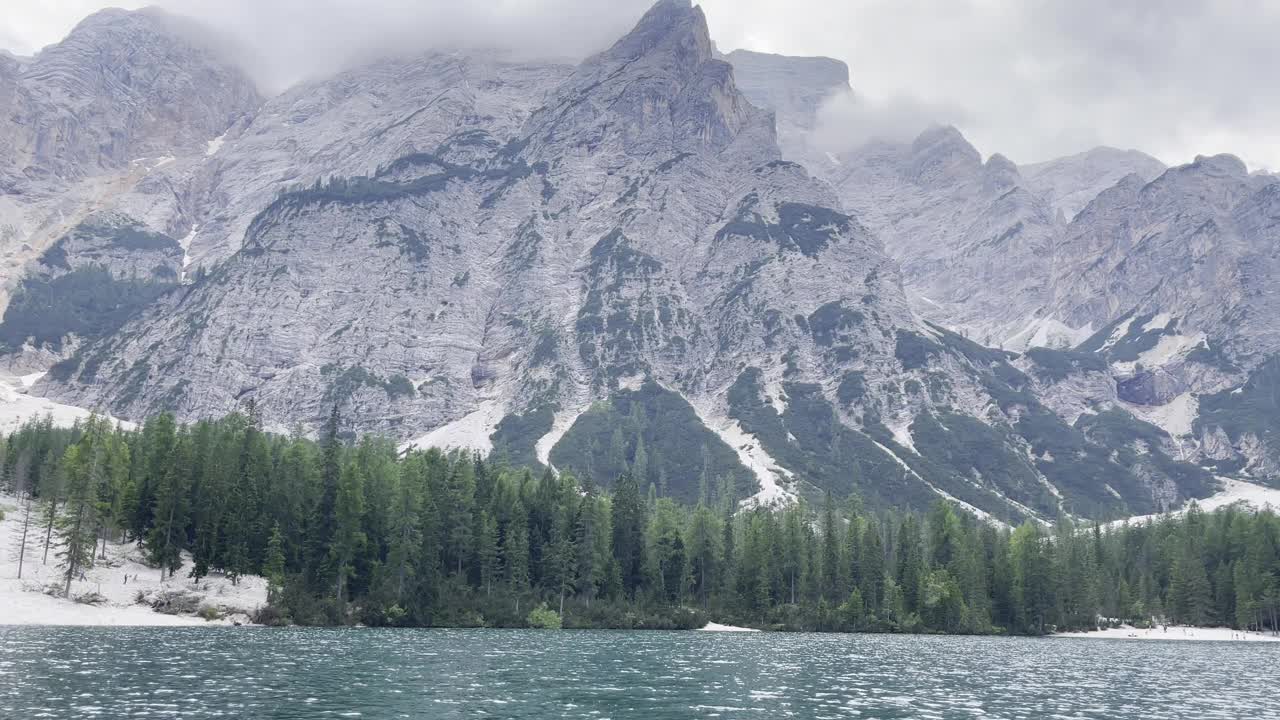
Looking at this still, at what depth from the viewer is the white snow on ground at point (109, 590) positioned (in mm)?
99688

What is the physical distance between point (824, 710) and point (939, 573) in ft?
394

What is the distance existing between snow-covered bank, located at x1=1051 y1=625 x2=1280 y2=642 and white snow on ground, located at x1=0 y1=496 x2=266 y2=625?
12559cm

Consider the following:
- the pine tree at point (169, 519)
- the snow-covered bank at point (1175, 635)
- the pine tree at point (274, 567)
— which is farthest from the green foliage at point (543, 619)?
the snow-covered bank at point (1175, 635)

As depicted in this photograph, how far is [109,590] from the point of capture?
109 meters

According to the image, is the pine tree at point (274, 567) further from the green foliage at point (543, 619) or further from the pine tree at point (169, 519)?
the green foliage at point (543, 619)

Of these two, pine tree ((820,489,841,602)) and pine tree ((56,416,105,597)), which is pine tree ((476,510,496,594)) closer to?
pine tree ((56,416,105,597))

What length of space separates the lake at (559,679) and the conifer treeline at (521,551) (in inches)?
1047

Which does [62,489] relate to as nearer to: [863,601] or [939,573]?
[863,601]

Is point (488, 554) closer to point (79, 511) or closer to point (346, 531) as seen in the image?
point (346, 531)

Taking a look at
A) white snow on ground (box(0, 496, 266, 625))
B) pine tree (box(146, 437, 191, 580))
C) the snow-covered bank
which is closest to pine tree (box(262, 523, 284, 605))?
white snow on ground (box(0, 496, 266, 625))

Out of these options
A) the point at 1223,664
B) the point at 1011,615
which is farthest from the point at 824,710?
the point at 1011,615

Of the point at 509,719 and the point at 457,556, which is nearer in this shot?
the point at 509,719

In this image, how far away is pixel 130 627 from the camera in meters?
96.2

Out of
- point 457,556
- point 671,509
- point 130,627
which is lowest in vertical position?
point 130,627
